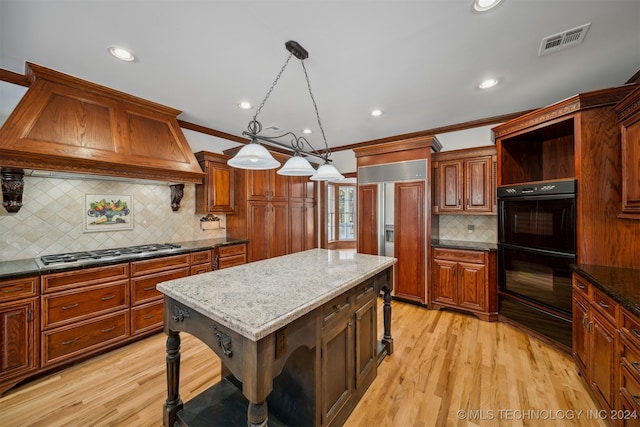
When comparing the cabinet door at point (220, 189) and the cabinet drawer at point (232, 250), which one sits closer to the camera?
the cabinet drawer at point (232, 250)

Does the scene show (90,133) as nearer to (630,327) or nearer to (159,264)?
(159,264)

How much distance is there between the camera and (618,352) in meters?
1.46

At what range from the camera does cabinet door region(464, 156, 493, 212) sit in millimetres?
3271

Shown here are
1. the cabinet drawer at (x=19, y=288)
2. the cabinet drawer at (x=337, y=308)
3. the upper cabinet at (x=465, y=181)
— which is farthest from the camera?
the upper cabinet at (x=465, y=181)

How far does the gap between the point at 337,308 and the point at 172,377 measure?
1.17 metres

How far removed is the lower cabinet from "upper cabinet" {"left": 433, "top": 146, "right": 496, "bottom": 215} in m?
2.20

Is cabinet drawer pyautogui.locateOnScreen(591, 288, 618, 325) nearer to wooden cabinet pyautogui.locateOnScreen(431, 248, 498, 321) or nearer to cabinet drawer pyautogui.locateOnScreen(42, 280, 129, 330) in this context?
wooden cabinet pyautogui.locateOnScreen(431, 248, 498, 321)

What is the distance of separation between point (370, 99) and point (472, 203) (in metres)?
1.98

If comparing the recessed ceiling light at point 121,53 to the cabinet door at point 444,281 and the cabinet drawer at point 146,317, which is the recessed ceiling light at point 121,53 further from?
the cabinet door at point 444,281

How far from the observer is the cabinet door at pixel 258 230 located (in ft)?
12.7

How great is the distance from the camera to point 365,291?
194 centimetres

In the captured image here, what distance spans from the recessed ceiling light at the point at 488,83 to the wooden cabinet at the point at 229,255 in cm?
361

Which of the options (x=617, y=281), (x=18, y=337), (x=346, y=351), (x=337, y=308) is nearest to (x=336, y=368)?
(x=346, y=351)

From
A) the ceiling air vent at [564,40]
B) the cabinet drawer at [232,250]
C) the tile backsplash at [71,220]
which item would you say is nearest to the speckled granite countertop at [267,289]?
the cabinet drawer at [232,250]
